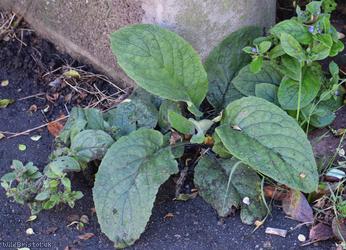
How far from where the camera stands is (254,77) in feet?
7.04

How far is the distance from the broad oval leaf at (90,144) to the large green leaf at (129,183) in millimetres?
68

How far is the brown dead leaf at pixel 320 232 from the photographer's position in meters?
1.91

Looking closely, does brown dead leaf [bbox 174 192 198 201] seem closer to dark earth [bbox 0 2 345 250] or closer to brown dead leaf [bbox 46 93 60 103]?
dark earth [bbox 0 2 345 250]

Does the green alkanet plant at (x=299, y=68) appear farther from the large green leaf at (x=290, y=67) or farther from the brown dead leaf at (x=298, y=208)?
the brown dead leaf at (x=298, y=208)

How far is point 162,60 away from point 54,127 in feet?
1.76

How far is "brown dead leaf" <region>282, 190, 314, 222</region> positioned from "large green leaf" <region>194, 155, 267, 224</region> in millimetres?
78

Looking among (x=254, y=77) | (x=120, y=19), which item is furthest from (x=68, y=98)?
(x=254, y=77)

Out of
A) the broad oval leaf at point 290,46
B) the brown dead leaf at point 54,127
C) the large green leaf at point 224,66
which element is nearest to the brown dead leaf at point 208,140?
the large green leaf at point 224,66

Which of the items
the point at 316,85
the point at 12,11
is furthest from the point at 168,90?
the point at 12,11

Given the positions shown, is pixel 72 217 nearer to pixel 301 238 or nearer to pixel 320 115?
pixel 301 238

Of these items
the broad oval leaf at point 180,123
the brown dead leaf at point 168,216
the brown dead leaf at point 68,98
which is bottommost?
the brown dead leaf at point 168,216

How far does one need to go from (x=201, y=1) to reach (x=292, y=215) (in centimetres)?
74

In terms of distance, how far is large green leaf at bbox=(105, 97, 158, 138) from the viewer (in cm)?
212

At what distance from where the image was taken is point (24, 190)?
1938 mm
